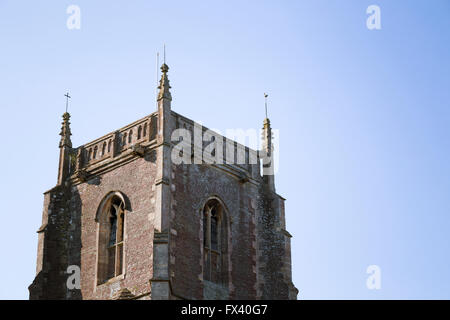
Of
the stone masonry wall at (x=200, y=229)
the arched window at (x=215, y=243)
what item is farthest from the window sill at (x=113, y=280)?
the arched window at (x=215, y=243)

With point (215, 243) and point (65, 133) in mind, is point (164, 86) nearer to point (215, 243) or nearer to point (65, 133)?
point (65, 133)

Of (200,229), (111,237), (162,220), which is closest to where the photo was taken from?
(162,220)

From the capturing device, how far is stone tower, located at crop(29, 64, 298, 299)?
1471 inches

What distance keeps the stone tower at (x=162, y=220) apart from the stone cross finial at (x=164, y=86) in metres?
0.05

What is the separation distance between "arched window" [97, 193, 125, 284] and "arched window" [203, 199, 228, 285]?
129 inches

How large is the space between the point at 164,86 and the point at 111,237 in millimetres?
6359

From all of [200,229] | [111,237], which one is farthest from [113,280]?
[200,229]

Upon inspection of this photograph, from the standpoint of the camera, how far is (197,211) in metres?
39.0

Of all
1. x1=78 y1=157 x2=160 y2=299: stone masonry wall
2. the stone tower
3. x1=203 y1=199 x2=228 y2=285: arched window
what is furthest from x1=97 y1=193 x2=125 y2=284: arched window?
x1=203 y1=199 x2=228 y2=285: arched window

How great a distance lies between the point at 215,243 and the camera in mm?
39781

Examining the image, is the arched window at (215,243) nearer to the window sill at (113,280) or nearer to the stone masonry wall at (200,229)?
the stone masonry wall at (200,229)

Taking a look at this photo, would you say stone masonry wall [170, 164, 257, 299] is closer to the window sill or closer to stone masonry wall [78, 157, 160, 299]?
stone masonry wall [78, 157, 160, 299]
